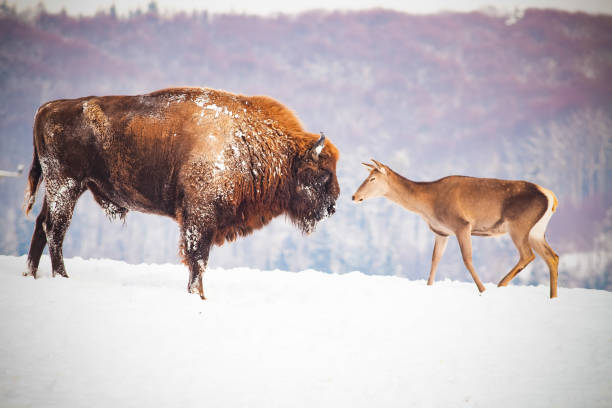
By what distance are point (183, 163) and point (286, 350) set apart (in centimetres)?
282

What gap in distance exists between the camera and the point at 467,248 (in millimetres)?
7246

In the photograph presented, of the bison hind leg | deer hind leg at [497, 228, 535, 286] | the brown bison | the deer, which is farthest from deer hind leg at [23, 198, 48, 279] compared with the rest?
deer hind leg at [497, 228, 535, 286]

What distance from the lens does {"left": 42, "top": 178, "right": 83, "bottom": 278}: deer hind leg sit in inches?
255

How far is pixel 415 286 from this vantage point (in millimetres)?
7629

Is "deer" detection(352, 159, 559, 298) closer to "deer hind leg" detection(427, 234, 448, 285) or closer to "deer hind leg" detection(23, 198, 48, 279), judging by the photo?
"deer hind leg" detection(427, 234, 448, 285)

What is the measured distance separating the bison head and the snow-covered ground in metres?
1.31

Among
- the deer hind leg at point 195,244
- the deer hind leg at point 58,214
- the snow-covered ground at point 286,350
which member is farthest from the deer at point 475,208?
the deer hind leg at point 58,214

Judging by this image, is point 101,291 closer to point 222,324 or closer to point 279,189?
point 222,324

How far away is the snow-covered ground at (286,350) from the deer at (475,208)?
1.02 meters

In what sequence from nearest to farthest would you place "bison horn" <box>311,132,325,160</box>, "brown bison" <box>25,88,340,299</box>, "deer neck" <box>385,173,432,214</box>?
"brown bison" <box>25,88,340,299</box>
"bison horn" <box>311,132,325,160</box>
"deer neck" <box>385,173,432,214</box>

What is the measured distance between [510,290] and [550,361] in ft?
8.29

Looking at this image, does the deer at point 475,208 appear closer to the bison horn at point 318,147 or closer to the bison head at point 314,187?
the bison head at point 314,187

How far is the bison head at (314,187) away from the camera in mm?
6879

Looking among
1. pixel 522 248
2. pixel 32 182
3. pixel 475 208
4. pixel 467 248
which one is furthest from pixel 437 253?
pixel 32 182
